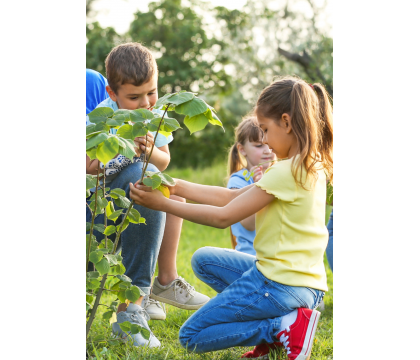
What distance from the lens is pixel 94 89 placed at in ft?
8.25

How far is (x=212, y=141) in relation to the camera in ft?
34.5

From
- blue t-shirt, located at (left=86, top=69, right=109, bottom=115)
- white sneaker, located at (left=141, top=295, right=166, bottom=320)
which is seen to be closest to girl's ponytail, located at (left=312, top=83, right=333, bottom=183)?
white sneaker, located at (left=141, top=295, right=166, bottom=320)

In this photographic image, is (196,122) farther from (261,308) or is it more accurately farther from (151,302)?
(151,302)

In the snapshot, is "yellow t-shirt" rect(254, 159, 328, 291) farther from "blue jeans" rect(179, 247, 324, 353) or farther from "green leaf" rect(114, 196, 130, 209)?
"green leaf" rect(114, 196, 130, 209)

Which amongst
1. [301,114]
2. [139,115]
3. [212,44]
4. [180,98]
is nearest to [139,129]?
[139,115]

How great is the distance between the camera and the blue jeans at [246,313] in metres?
1.70

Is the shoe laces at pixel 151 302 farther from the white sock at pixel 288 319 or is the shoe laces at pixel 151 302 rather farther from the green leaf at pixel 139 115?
the green leaf at pixel 139 115

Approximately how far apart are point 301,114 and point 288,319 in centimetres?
75
